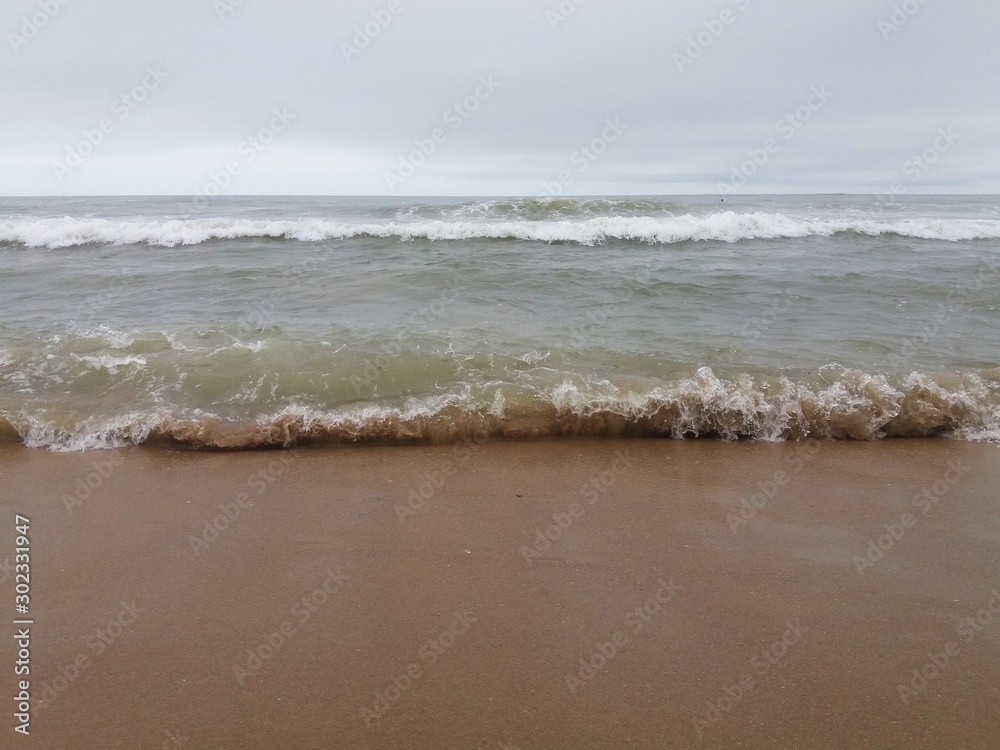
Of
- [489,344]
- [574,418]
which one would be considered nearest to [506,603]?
[574,418]

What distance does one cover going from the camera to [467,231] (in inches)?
564

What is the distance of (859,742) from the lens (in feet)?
6.91

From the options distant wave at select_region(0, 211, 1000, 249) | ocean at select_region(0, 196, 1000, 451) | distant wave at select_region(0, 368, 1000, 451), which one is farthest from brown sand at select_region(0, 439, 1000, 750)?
distant wave at select_region(0, 211, 1000, 249)

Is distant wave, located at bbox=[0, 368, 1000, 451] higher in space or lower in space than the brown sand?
higher

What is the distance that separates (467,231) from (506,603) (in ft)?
41.3

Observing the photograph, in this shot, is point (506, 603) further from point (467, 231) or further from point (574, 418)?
point (467, 231)

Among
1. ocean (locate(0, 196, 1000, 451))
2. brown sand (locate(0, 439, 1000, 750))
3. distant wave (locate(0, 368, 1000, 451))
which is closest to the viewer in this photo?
brown sand (locate(0, 439, 1000, 750))

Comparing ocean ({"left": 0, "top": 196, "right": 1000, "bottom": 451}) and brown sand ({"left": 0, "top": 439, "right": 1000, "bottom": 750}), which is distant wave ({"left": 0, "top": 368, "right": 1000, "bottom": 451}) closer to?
ocean ({"left": 0, "top": 196, "right": 1000, "bottom": 451})

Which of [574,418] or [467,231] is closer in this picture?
[574,418]

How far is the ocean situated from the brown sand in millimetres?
474

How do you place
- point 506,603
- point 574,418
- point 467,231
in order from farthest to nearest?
1. point 467,231
2. point 574,418
3. point 506,603

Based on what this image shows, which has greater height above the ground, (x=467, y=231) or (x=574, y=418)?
(x=467, y=231)

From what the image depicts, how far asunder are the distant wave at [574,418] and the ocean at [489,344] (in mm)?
17

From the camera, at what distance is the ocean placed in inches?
184
